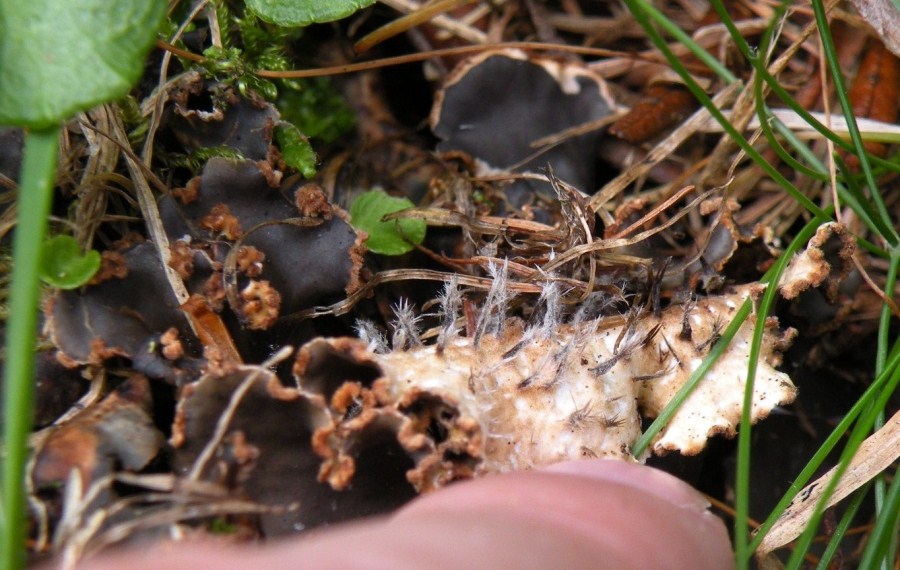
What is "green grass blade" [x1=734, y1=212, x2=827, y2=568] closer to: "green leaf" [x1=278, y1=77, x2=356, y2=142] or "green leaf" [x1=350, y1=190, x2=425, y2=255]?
"green leaf" [x1=350, y1=190, x2=425, y2=255]

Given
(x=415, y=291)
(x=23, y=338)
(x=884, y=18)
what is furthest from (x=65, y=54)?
(x=884, y=18)

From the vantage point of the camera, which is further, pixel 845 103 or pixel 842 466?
pixel 845 103

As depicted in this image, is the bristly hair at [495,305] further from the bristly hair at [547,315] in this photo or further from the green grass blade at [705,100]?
the green grass blade at [705,100]

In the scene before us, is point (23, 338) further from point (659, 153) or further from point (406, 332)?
point (659, 153)

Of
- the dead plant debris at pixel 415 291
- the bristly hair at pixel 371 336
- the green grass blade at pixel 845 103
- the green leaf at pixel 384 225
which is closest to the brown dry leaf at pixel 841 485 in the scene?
the dead plant debris at pixel 415 291

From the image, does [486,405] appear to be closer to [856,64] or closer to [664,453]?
[664,453]

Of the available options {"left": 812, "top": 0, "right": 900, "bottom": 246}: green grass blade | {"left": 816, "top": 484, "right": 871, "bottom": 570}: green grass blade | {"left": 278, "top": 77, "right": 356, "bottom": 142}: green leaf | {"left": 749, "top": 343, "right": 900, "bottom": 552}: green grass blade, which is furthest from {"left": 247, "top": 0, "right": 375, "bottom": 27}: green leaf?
{"left": 816, "top": 484, "right": 871, "bottom": 570}: green grass blade
